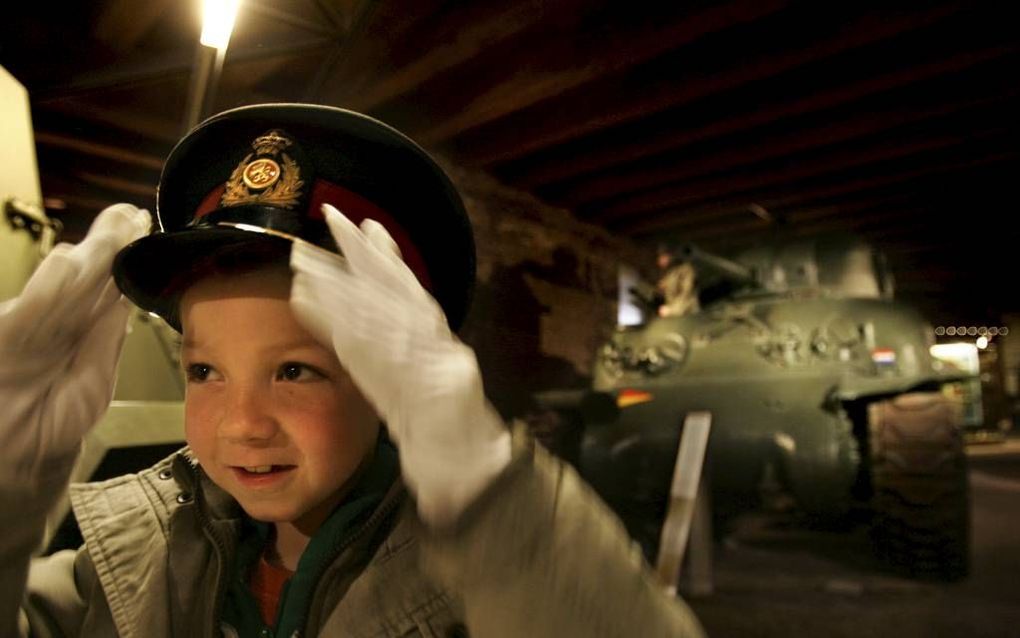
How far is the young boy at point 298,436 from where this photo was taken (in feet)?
2.37

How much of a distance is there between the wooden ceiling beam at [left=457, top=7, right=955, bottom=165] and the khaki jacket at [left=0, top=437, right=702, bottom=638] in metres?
3.60

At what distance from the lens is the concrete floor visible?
306cm

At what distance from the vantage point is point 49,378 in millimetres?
918

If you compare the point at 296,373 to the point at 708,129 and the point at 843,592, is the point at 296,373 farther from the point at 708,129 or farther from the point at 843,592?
the point at 708,129

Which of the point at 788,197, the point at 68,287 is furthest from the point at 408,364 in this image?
the point at 788,197

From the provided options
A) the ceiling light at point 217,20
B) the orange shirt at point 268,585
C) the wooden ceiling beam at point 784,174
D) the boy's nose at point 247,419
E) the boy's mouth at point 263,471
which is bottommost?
the orange shirt at point 268,585

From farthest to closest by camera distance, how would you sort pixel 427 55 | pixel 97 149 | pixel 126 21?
1. pixel 97 149
2. pixel 427 55
3. pixel 126 21

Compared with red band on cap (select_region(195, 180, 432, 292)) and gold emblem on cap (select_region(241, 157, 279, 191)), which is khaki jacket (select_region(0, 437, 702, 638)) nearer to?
red band on cap (select_region(195, 180, 432, 292))

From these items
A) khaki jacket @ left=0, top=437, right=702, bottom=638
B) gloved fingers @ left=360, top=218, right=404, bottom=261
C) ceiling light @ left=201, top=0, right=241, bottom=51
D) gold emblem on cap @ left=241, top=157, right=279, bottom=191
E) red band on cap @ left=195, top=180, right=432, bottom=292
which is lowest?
khaki jacket @ left=0, top=437, right=702, bottom=638

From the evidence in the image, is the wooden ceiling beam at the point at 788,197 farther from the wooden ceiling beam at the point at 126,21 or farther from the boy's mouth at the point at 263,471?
the boy's mouth at the point at 263,471

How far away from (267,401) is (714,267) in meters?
4.74

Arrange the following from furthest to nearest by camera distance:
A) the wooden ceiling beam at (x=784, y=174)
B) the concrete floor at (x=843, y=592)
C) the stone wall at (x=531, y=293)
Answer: the stone wall at (x=531, y=293)
the wooden ceiling beam at (x=784, y=174)
the concrete floor at (x=843, y=592)

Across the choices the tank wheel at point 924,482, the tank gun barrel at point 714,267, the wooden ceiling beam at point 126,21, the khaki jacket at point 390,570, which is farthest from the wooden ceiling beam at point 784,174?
the khaki jacket at point 390,570

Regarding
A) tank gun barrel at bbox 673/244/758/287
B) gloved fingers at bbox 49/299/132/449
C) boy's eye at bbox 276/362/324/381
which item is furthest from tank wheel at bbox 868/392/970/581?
gloved fingers at bbox 49/299/132/449
